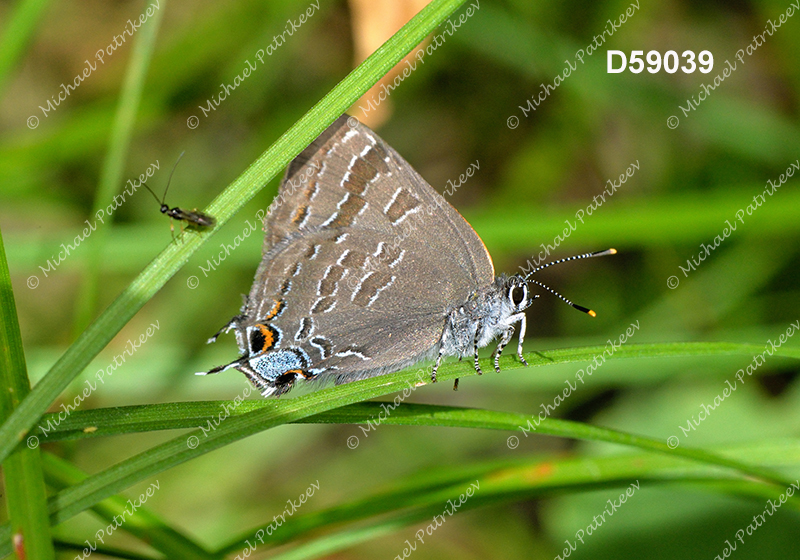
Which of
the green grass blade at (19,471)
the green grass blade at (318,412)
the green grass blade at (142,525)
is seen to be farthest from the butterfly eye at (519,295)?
the green grass blade at (19,471)

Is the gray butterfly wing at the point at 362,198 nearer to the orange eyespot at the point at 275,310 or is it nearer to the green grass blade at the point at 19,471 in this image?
the orange eyespot at the point at 275,310

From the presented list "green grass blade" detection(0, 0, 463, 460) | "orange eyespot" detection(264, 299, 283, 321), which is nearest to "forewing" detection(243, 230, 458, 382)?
"orange eyespot" detection(264, 299, 283, 321)

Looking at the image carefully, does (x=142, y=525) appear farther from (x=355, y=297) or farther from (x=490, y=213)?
(x=490, y=213)

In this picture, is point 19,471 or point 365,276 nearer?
point 19,471

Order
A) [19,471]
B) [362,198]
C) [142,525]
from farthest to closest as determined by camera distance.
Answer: [362,198] → [142,525] → [19,471]

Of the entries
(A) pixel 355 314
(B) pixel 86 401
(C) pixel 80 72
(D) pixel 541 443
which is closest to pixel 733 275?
(D) pixel 541 443

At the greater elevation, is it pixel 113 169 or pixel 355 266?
pixel 113 169

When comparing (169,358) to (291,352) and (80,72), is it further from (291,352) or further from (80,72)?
(80,72)

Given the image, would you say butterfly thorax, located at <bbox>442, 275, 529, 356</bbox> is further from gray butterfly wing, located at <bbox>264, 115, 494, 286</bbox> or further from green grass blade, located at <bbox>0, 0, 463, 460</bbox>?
green grass blade, located at <bbox>0, 0, 463, 460</bbox>

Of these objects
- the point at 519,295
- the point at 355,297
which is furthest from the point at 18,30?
the point at 519,295
